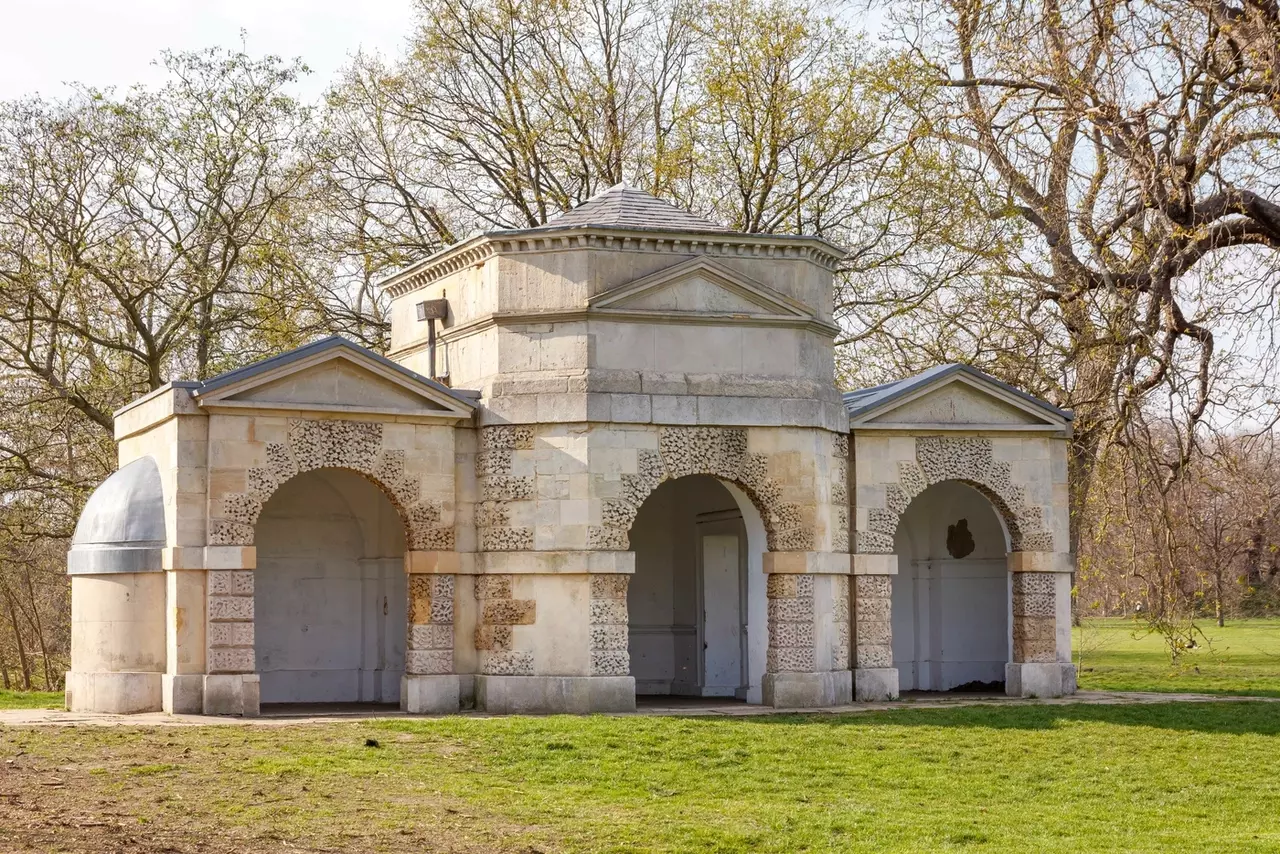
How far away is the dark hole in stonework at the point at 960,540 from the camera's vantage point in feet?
72.8

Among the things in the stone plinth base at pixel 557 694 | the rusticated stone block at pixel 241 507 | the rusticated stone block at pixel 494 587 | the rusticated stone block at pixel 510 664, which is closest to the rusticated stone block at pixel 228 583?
the rusticated stone block at pixel 241 507

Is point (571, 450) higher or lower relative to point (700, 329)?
lower

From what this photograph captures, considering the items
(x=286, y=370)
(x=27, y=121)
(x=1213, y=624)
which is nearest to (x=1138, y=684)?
(x=286, y=370)

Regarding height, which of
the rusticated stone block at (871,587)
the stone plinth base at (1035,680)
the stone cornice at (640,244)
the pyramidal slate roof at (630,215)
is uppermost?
the pyramidal slate roof at (630,215)

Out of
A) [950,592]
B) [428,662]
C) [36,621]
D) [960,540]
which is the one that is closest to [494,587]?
[428,662]

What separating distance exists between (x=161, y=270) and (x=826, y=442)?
13.1 metres

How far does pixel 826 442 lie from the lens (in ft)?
62.0

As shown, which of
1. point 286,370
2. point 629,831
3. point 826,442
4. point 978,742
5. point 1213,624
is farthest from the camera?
point 1213,624

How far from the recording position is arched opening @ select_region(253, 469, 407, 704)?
65.8 ft

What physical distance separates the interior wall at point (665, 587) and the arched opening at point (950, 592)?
2.85m

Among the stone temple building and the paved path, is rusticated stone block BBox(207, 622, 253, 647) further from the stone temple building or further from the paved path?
the paved path

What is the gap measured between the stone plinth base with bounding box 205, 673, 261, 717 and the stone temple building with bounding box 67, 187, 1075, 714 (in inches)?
0.9

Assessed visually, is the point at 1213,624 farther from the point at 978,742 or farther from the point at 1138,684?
the point at 978,742

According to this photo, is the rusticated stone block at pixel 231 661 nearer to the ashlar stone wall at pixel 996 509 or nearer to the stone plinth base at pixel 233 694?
the stone plinth base at pixel 233 694
